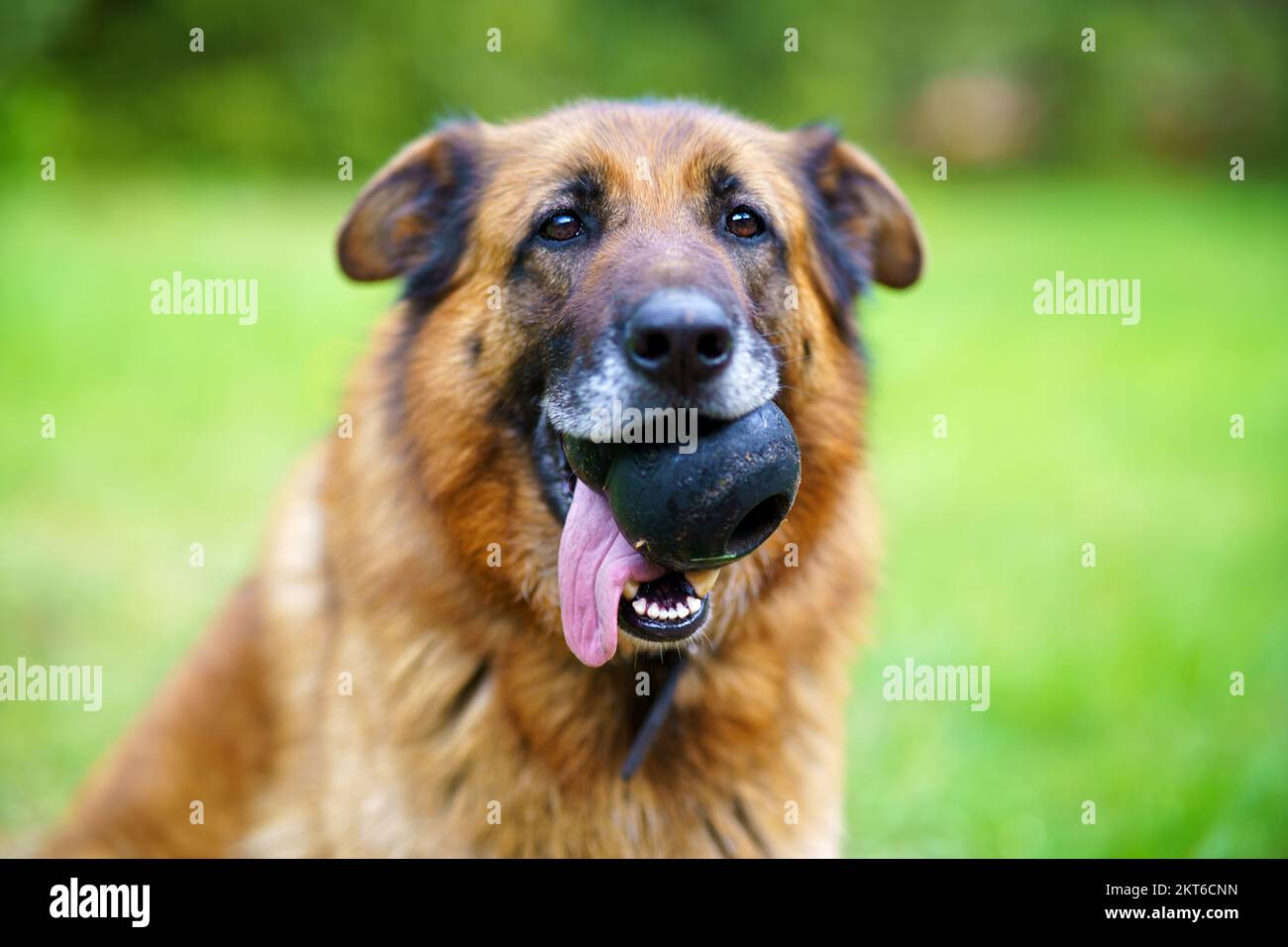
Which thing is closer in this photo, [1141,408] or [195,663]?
[195,663]

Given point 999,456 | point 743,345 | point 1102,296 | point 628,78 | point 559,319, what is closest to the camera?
point 743,345

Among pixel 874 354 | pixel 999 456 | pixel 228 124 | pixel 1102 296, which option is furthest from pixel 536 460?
pixel 228 124

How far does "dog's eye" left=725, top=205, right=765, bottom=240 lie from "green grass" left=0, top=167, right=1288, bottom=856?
811 millimetres

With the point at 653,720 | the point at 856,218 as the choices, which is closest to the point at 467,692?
the point at 653,720

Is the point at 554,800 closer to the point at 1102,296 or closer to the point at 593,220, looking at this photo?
the point at 593,220

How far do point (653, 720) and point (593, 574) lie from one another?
568mm

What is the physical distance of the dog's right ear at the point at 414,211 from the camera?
3.81 metres

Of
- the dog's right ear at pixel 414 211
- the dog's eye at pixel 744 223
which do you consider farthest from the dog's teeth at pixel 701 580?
the dog's right ear at pixel 414 211

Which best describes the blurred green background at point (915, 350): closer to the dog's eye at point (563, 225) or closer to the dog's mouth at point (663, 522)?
the dog's eye at point (563, 225)

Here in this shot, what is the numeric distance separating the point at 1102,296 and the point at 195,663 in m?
13.8

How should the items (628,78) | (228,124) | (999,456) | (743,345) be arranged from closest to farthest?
(743,345)
(999,456)
(228,124)
(628,78)

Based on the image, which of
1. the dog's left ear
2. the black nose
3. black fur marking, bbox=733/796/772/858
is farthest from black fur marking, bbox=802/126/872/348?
black fur marking, bbox=733/796/772/858

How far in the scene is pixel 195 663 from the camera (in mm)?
4320

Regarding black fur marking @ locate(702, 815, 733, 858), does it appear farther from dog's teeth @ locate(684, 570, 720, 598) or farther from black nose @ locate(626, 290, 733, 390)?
black nose @ locate(626, 290, 733, 390)
